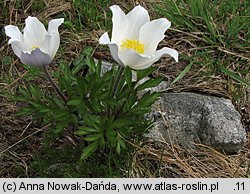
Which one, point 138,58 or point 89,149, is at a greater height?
point 138,58

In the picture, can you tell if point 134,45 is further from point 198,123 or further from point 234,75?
point 234,75

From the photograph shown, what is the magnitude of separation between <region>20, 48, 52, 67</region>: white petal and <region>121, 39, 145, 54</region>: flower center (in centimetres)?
30

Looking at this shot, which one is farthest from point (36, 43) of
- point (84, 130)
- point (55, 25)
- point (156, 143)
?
point (156, 143)

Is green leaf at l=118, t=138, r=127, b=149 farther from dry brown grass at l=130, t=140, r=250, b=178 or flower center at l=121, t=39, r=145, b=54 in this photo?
flower center at l=121, t=39, r=145, b=54

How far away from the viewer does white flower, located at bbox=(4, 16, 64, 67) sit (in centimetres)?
193

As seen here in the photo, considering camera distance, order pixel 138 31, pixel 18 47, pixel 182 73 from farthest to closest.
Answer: pixel 182 73, pixel 138 31, pixel 18 47

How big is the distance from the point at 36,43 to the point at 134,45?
14.7 inches

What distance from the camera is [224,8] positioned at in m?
2.92

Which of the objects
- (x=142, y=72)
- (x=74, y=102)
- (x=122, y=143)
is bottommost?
(x=122, y=143)

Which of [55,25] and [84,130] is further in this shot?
[84,130]

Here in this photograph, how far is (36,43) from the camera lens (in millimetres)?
2104

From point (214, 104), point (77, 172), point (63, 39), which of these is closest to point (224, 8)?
point (214, 104)

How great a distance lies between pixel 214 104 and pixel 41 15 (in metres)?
1.08
